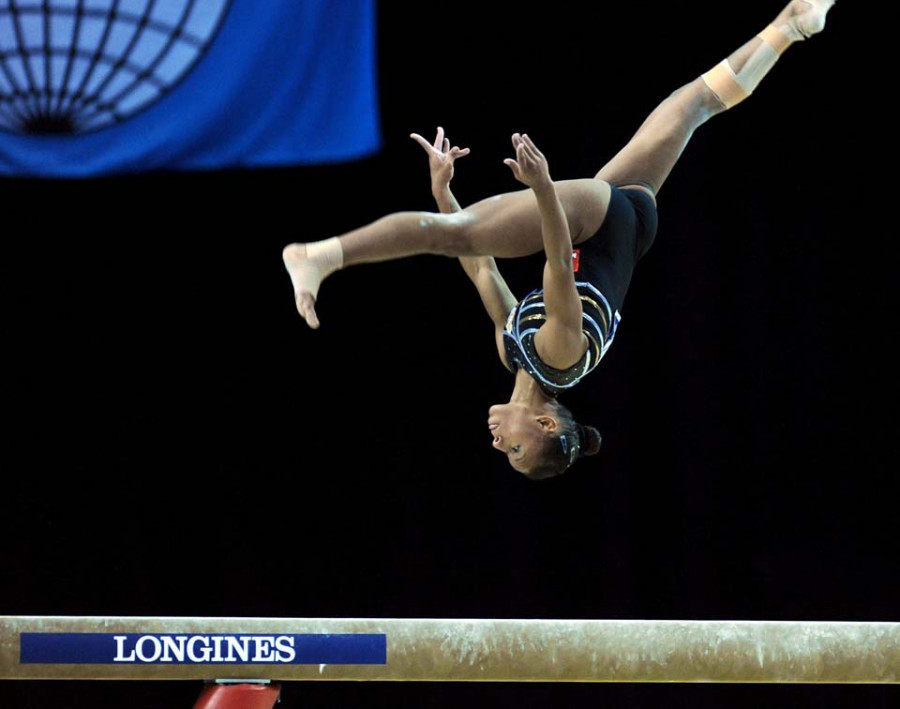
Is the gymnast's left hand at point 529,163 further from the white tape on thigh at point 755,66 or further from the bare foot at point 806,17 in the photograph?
the bare foot at point 806,17

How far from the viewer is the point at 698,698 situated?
5.45 m

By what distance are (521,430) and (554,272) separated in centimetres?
62

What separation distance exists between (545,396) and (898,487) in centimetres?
274

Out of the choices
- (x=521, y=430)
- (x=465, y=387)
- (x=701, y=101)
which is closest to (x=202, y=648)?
(x=521, y=430)

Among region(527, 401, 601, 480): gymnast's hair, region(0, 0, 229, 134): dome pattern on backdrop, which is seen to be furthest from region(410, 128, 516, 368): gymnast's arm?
region(0, 0, 229, 134): dome pattern on backdrop

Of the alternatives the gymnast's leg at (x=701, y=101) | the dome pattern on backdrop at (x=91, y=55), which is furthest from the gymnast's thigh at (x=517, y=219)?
the dome pattern on backdrop at (x=91, y=55)

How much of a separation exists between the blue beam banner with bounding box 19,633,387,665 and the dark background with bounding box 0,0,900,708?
6.10ft

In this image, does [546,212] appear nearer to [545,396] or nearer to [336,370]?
[545,396]

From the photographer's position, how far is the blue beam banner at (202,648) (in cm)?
349

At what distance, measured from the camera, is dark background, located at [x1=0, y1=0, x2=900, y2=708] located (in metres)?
5.43

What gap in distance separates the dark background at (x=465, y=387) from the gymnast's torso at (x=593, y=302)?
181 cm

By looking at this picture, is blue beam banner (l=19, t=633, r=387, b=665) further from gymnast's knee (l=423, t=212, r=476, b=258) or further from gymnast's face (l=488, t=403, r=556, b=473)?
gymnast's knee (l=423, t=212, r=476, b=258)

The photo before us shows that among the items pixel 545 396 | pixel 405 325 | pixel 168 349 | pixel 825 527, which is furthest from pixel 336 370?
pixel 825 527

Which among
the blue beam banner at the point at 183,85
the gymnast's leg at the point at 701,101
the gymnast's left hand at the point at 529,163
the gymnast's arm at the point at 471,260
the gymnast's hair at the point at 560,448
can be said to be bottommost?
the gymnast's hair at the point at 560,448
